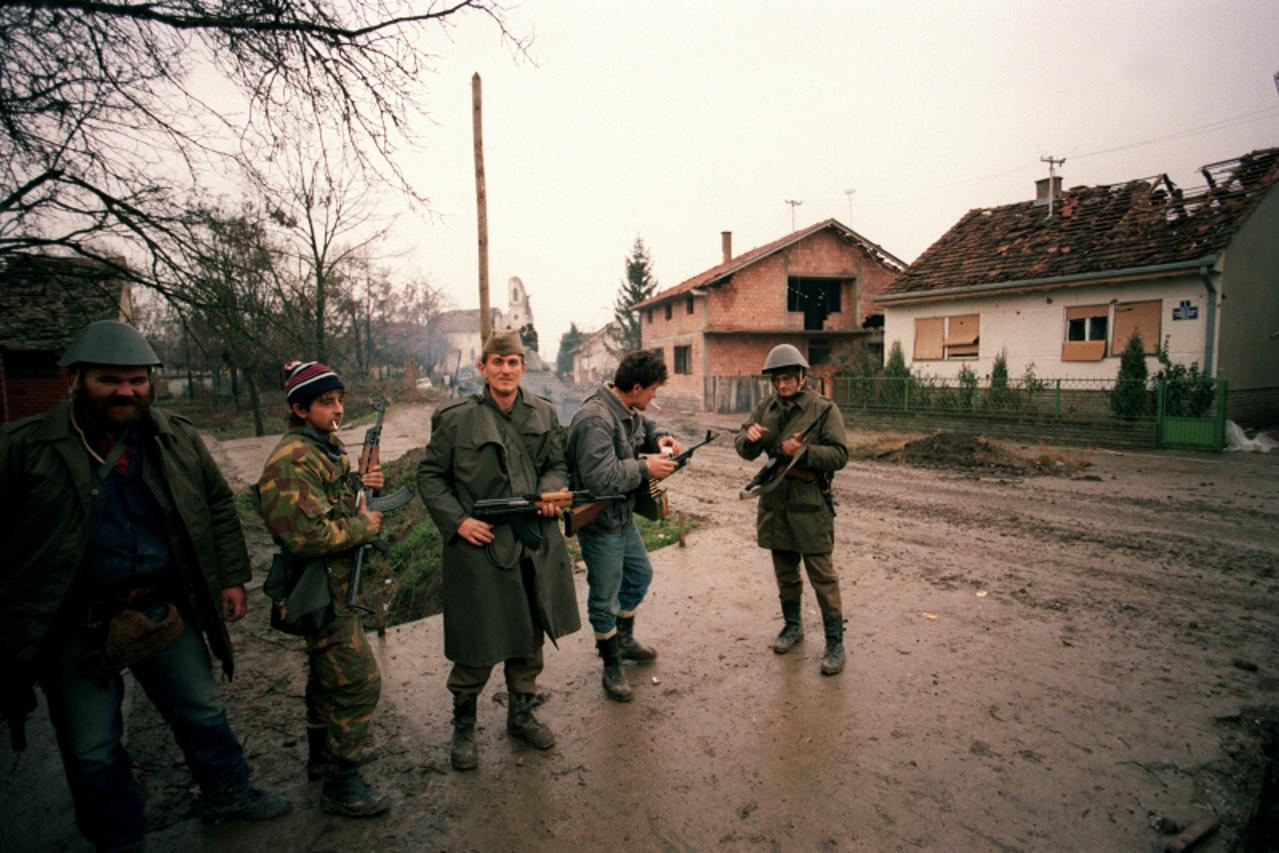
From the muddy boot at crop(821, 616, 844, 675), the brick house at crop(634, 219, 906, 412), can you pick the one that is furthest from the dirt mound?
the brick house at crop(634, 219, 906, 412)

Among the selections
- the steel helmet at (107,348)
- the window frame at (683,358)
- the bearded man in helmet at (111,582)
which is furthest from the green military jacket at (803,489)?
the window frame at (683,358)

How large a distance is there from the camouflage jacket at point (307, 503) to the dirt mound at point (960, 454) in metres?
11.4

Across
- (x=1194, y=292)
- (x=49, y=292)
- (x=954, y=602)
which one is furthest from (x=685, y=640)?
(x=1194, y=292)

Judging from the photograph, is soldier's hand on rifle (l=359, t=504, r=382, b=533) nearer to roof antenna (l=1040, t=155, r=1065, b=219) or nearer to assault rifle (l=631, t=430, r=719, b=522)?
assault rifle (l=631, t=430, r=719, b=522)

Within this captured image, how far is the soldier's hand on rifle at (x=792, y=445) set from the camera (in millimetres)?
4043

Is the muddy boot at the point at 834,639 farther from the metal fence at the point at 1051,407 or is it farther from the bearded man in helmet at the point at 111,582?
the metal fence at the point at 1051,407

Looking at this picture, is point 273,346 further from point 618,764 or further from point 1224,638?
point 1224,638

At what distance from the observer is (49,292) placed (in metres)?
4.98

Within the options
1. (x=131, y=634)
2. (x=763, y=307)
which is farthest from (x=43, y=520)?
(x=763, y=307)

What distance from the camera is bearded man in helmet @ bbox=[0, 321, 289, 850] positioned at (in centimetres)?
223

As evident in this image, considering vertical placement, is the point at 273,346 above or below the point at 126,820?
above

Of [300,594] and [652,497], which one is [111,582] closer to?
[300,594]

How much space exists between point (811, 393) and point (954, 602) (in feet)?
7.40

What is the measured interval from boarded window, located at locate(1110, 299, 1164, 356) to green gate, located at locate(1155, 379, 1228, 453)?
294 centimetres
